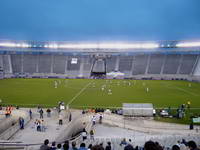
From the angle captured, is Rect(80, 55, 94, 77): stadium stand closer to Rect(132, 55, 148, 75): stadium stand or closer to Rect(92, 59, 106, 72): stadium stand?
Rect(92, 59, 106, 72): stadium stand

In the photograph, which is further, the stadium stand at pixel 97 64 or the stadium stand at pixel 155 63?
the stadium stand at pixel 155 63

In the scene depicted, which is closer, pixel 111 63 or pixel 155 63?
pixel 155 63

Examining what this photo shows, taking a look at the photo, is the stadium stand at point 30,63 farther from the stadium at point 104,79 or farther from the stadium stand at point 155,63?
the stadium stand at point 155,63

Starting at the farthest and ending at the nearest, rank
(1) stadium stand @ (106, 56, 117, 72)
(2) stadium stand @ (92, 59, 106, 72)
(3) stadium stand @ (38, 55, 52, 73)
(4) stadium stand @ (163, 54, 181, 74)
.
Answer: (2) stadium stand @ (92, 59, 106, 72) → (1) stadium stand @ (106, 56, 117, 72) → (3) stadium stand @ (38, 55, 52, 73) → (4) stadium stand @ (163, 54, 181, 74)

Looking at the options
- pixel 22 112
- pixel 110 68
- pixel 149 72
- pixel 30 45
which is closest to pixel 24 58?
pixel 30 45

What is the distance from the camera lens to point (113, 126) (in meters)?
20.1

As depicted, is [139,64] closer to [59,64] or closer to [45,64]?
[59,64]

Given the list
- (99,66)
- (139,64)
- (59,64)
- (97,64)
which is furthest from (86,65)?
(139,64)

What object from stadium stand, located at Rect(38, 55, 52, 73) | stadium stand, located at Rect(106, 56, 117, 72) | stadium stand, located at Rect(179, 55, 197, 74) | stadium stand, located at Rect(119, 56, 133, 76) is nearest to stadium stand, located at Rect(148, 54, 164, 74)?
stadium stand, located at Rect(179, 55, 197, 74)

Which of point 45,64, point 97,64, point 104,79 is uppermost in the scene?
point 97,64

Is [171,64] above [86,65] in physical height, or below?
above

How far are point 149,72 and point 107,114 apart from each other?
55889 millimetres

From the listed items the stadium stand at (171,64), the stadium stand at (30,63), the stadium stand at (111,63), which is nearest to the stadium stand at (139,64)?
the stadium stand at (171,64)

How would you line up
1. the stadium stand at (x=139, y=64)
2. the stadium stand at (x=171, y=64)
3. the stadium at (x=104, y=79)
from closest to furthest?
the stadium at (x=104, y=79), the stadium stand at (x=171, y=64), the stadium stand at (x=139, y=64)
